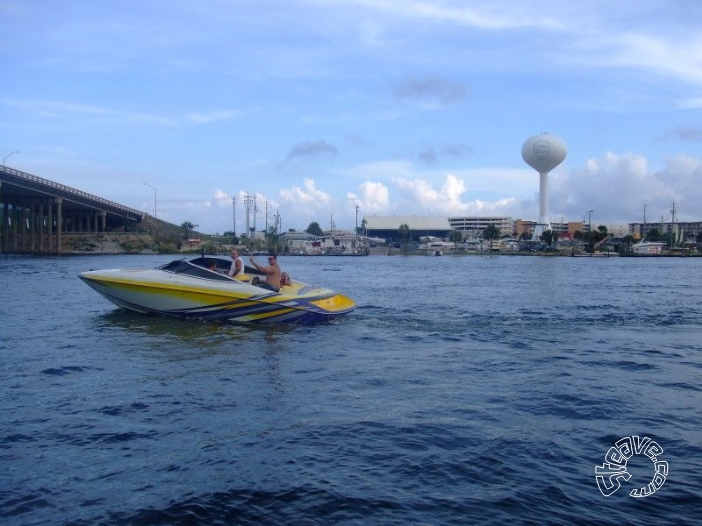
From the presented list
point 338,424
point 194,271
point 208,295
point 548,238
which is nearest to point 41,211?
point 194,271

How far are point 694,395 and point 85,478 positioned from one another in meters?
9.74

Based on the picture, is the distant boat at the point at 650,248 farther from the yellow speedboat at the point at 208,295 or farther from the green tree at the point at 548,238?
the yellow speedboat at the point at 208,295

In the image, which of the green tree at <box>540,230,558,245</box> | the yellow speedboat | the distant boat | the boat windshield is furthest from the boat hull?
the green tree at <box>540,230,558,245</box>

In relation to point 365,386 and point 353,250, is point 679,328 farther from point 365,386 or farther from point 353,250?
point 353,250

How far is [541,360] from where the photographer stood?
13.8 metres

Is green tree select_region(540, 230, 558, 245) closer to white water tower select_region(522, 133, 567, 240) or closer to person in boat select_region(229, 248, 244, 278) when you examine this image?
white water tower select_region(522, 133, 567, 240)

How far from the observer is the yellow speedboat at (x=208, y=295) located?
18375 millimetres

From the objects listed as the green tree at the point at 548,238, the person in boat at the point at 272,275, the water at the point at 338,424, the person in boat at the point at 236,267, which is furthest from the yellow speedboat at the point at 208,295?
the green tree at the point at 548,238

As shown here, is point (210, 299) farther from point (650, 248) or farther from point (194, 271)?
point (650, 248)

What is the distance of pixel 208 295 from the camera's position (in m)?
18.4

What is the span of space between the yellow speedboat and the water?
1.02 m

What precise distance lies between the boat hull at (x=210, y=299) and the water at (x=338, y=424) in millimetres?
1017

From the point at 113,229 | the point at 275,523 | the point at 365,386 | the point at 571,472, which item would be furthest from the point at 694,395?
the point at 113,229

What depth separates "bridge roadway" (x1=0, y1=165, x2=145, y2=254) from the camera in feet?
299
